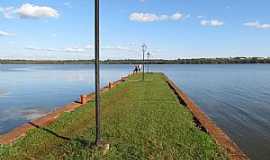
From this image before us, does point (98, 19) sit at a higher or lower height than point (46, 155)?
higher

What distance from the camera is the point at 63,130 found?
11.1 m

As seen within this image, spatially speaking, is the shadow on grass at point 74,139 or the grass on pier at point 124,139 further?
the shadow on grass at point 74,139

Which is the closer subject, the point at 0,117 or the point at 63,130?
the point at 63,130

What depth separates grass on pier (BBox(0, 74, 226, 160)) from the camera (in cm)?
802

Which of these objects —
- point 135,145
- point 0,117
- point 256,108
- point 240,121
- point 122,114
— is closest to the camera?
point 135,145

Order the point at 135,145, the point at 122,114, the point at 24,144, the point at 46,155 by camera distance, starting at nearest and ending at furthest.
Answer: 1. the point at 46,155
2. the point at 135,145
3. the point at 24,144
4. the point at 122,114

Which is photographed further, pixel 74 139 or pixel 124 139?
pixel 74 139

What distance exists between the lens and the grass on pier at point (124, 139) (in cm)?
802

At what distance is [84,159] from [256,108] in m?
15.8

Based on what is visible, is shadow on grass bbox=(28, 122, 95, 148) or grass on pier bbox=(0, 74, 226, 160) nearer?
grass on pier bbox=(0, 74, 226, 160)

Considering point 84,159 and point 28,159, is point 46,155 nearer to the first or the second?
point 28,159

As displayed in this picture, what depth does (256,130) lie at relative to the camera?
14156mm

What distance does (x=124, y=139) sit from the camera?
9.39 metres

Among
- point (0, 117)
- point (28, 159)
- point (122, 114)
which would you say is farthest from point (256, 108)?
point (28, 159)
